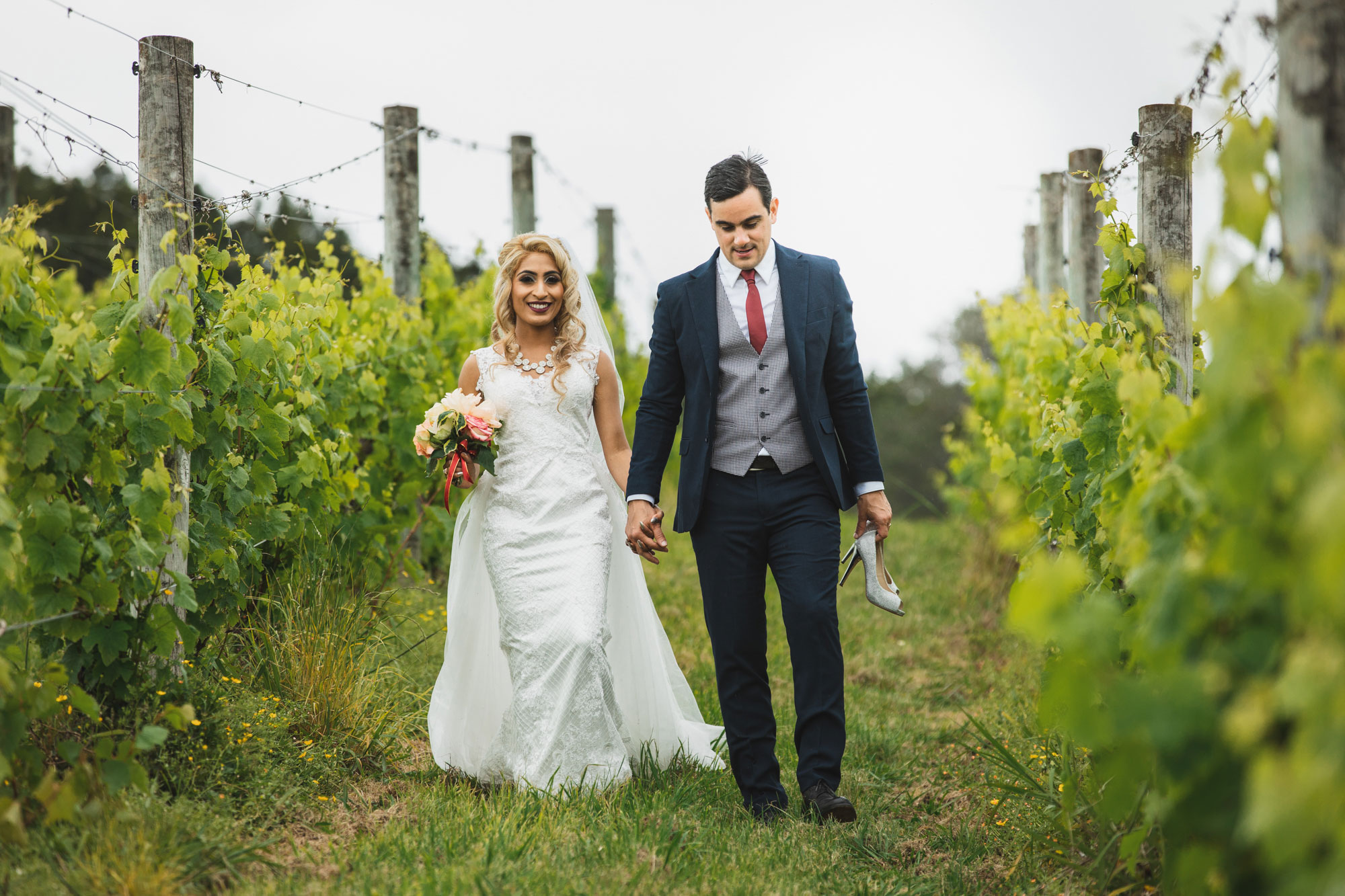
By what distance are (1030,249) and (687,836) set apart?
10871mm

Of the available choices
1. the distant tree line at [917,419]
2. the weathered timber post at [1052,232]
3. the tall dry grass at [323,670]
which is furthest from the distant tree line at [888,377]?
the tall dry grass at [323,670]

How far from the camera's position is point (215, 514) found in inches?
155

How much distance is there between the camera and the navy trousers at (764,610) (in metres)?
3.75

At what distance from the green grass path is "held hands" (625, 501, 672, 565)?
32.6 inches

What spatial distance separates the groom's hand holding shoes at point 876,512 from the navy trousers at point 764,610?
0.35 ft

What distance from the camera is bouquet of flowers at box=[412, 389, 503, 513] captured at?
4.20m

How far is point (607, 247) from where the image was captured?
580 inches

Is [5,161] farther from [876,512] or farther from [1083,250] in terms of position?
[876,512]

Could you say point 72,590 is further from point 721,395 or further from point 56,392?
point 721,395

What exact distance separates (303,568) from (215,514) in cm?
79

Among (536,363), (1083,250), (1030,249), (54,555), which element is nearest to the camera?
(54,555)

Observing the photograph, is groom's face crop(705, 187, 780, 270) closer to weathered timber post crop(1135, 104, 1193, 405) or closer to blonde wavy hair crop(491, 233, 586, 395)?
blonde wavy hair crop(491, 233, 586, 395)

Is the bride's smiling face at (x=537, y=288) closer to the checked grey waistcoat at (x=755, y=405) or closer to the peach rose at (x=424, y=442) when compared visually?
the peach rose at (x=424, y=442)

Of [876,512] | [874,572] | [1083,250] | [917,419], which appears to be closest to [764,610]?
[874,572]
